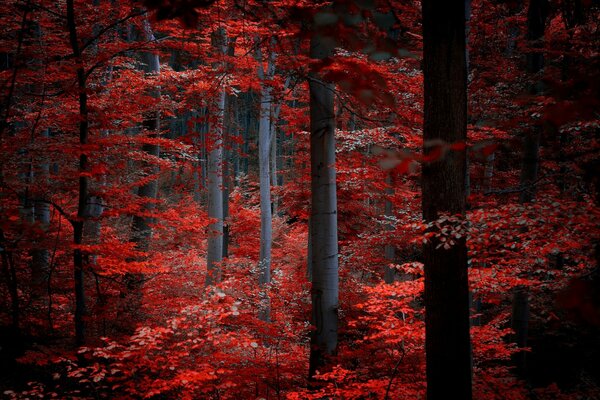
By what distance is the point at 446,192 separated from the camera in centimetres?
280

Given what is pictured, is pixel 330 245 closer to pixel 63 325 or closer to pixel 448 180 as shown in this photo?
pixel 448 180

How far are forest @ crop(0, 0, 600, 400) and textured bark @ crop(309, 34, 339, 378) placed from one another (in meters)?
0.03

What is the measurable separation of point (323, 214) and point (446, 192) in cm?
249

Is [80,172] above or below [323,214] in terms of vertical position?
above

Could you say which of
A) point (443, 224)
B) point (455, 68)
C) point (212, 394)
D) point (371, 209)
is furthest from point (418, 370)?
point (371, 209)

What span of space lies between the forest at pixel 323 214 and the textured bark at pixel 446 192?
0.01m

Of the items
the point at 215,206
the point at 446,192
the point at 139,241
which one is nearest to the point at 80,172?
the point at 446,192

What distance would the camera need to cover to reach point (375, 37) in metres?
1.54

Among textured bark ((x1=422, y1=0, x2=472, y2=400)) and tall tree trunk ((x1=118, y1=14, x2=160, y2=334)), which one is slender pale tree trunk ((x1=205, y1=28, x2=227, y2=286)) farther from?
textured bark ((x1=422, y1=0, x2=472, y2=400))

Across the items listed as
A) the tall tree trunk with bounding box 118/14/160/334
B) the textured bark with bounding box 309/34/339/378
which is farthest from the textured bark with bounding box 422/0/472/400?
the tall tree trunk with bounding box 118/14/160/334

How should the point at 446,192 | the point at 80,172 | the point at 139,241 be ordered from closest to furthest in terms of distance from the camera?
the point at 446,192 < the point at 80,172 < the point at 139,241

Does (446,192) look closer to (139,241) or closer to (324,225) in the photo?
(324,225)

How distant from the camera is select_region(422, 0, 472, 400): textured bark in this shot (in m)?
2.58

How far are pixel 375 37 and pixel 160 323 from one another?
7128 mm
